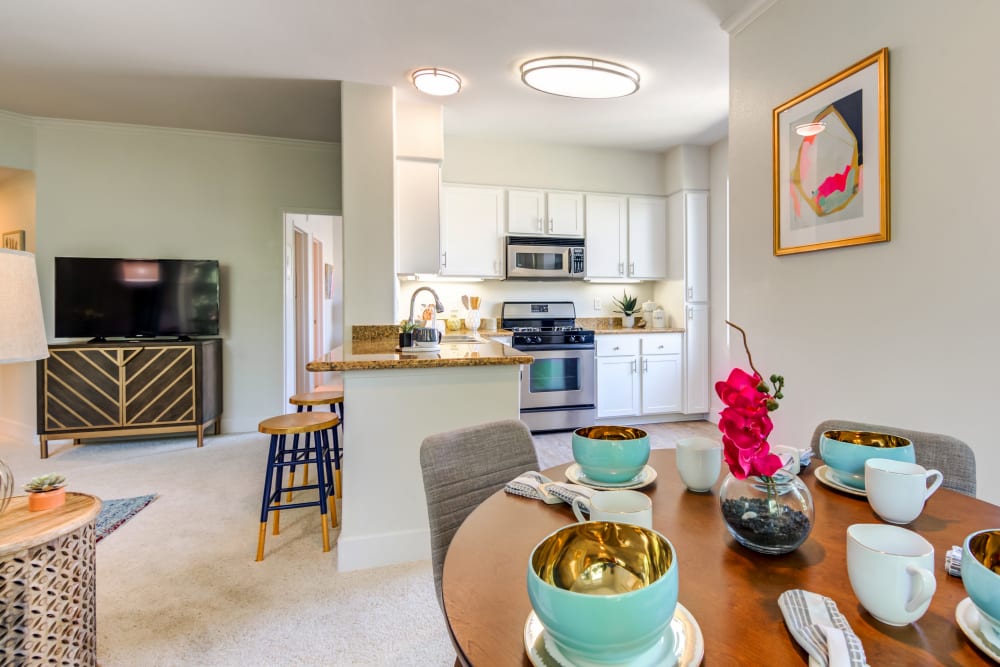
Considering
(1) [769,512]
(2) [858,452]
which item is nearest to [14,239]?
(1) [769,512]

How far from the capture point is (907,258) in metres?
1.69

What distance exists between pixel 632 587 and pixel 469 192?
4094 mm

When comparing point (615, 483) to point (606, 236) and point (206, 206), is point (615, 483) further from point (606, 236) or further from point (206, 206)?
point (206, 206)

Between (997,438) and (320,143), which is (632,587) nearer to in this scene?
(997,438)

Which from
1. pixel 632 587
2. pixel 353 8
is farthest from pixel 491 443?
pixel 353 8

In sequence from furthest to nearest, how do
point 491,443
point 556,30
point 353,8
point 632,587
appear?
1. point 556,30
2. point 353,8
3. point 491,443
4. point 632,587

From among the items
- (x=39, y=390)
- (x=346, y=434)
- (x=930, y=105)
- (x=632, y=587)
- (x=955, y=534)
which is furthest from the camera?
(x=39, y=390)

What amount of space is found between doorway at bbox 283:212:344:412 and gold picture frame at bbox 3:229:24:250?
2.06m

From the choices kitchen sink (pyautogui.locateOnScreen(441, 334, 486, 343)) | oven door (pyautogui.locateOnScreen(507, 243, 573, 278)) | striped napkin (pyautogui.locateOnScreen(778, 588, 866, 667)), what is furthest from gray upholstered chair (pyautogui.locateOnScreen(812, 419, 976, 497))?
oven door (pyautogui.locateOnScreen(507, 243, 573, 278))

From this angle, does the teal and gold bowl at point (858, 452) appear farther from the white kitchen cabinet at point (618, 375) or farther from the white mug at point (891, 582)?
the white kitchen cabinet at point (618, 375)

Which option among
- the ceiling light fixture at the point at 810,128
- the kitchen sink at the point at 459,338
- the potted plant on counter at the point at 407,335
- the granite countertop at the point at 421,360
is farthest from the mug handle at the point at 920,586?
the kitchen sink at the point at 459,338

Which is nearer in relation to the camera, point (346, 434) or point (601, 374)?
point (346, 434)

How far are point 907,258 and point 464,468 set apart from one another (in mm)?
1762

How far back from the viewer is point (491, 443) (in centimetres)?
120
